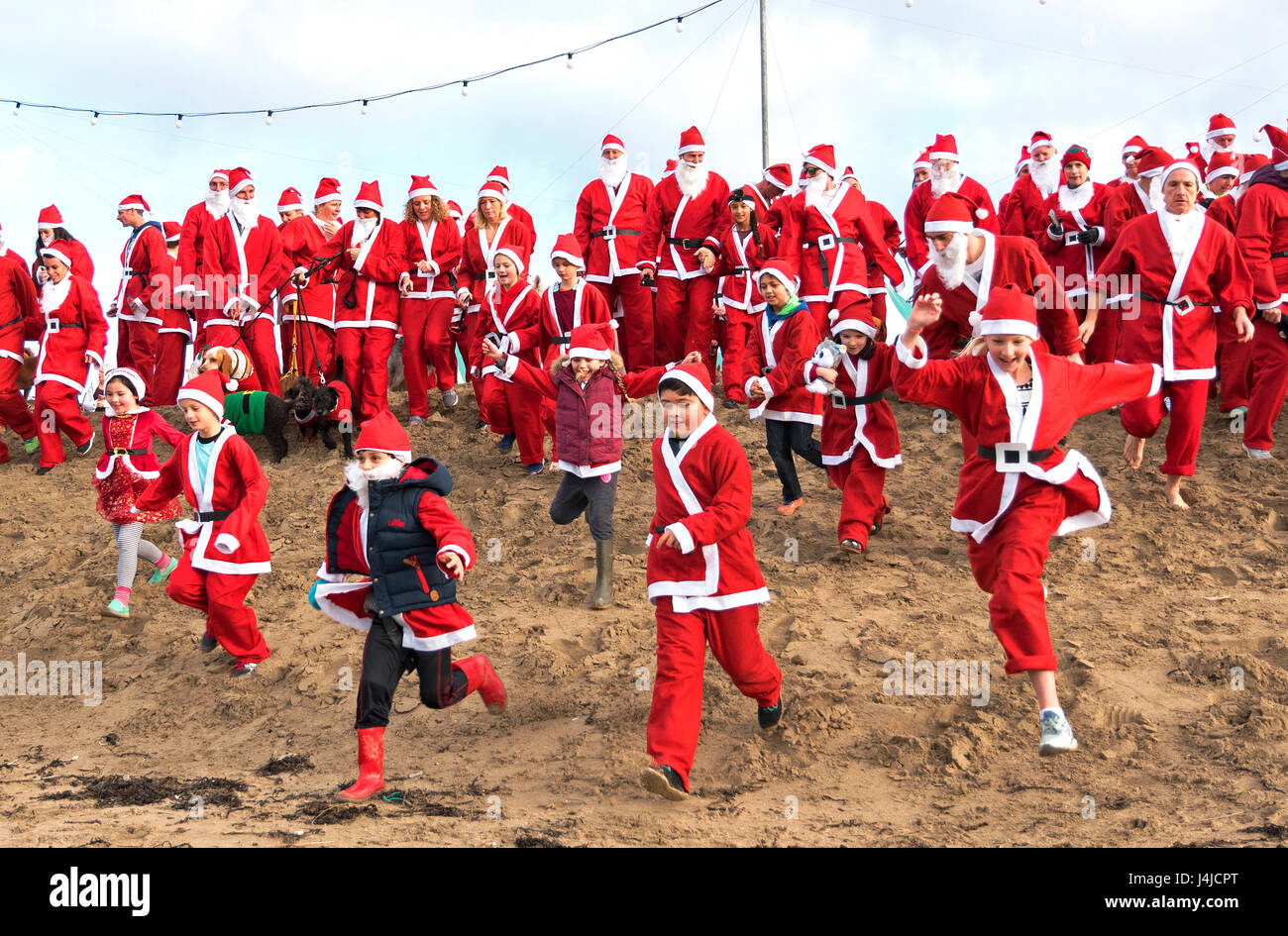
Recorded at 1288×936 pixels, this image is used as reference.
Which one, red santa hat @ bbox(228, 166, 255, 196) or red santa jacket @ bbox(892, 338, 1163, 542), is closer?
red santa jacket @ bbox(892, 338, 1163, 542)

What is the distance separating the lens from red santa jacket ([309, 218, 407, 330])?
1075cm

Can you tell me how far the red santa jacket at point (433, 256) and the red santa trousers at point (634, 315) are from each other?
1.44 metres

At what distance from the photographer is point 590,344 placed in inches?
287

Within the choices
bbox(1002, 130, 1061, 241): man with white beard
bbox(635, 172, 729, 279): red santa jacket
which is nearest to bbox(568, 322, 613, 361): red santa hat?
bbox(635, 172, 729, 279): red santa jacket

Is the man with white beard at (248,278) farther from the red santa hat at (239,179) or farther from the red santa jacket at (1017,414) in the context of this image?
the red santa jacket at (1017,414)

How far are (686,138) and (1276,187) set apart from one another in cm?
510

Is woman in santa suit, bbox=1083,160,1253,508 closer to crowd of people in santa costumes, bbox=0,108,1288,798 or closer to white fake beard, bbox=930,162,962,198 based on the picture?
crowd of people in santa costumes, bbox=0,108,1288,798

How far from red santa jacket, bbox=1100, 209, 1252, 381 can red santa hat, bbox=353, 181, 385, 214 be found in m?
7.01

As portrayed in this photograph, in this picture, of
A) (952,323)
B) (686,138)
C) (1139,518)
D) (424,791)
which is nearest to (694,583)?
(424,791)

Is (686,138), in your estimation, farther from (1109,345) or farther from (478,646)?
(478,646)

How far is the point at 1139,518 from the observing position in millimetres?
8250

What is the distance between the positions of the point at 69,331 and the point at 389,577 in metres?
7.70

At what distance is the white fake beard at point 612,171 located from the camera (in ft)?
36.4

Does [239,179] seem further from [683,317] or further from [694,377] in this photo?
[694,377]
